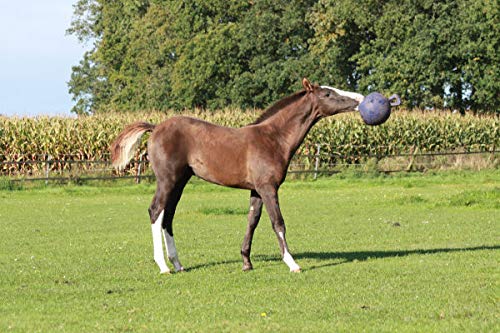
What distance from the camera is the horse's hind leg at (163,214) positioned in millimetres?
12219

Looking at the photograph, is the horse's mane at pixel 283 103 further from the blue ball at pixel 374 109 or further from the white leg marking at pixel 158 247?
the white leg marking at pixel 158 247

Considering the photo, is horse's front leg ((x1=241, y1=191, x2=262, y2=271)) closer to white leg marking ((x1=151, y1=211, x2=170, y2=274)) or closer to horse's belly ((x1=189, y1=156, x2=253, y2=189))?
horse's belly ((x1=189, y1=156, x2=253, y2=189))

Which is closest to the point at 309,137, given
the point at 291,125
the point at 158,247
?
the point at 291,125

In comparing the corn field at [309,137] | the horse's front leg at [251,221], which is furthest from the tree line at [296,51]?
the horse's front leg at [251,221]

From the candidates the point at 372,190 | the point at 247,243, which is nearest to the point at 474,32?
the point at 372,190

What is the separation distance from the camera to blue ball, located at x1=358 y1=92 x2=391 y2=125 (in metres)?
12.2

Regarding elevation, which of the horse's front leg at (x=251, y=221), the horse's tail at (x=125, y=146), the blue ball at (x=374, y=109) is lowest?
the horse's front leg at (x=251, y=221)

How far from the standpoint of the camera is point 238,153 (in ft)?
40.4

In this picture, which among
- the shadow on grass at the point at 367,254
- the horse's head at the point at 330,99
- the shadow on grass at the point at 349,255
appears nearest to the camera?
the horse's head at the point at 330,99

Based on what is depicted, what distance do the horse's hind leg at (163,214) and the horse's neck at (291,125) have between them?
1.37 metres

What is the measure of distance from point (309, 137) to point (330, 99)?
28860 mm

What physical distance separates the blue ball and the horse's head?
0.15 meters

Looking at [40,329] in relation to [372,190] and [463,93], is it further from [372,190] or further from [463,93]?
[463,93]

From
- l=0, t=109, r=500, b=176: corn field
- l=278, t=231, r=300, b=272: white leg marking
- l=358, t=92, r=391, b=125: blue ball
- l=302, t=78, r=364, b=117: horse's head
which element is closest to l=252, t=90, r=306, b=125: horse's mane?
l=302, t=78, r=364, b=117: horse's head
